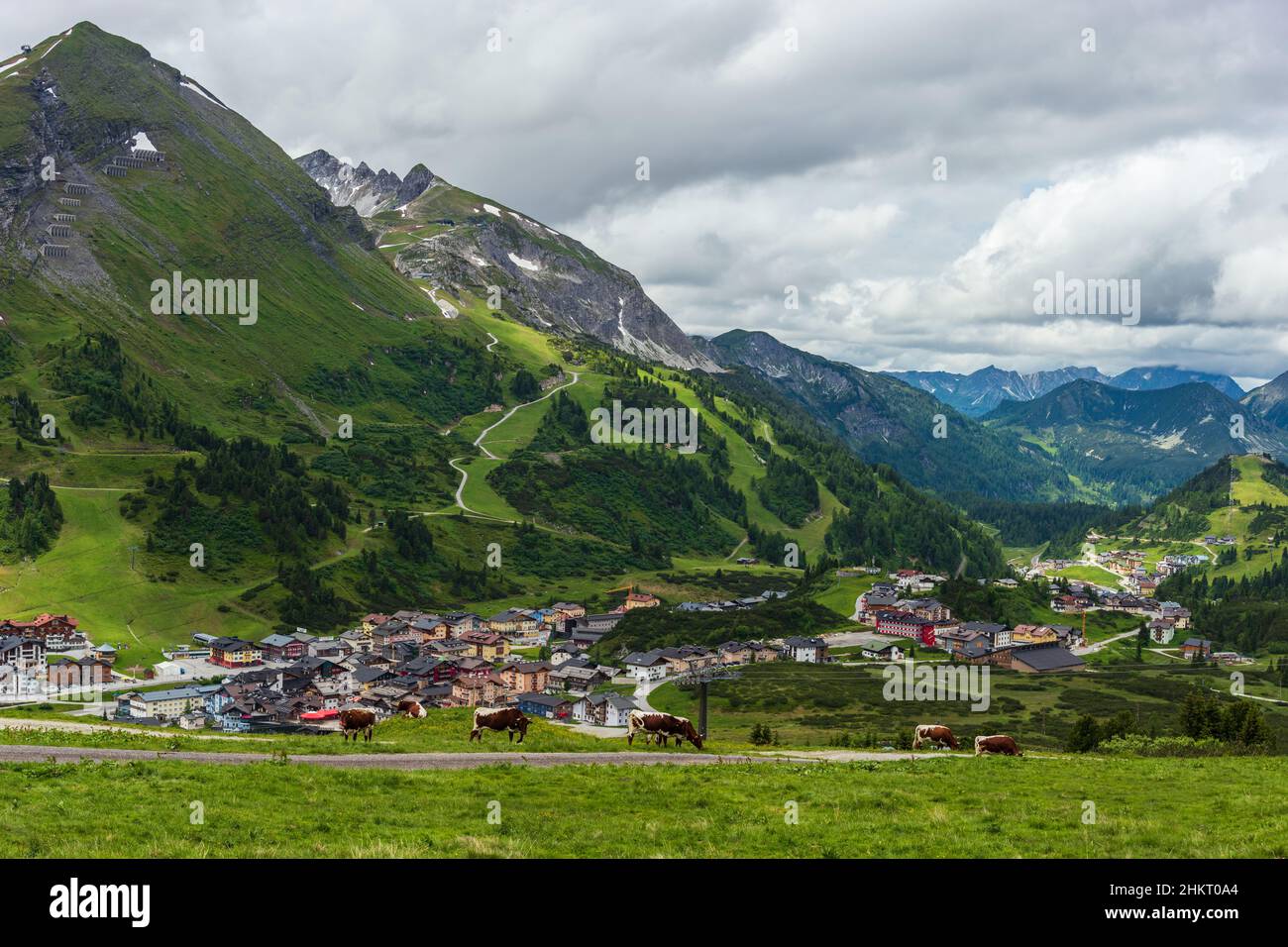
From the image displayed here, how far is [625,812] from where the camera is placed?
2534 cm

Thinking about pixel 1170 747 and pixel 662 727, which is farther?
pixel 1170 747

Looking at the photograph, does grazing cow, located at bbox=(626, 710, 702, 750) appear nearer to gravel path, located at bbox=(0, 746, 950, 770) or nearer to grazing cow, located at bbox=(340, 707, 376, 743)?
gravel path, located at bbox=(0, 746, 950, 770)

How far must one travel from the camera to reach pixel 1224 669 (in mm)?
193875

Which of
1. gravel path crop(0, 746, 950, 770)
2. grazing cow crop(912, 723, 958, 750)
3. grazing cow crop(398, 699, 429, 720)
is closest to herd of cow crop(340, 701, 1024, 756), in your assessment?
grazing cow crop(912, 723, 958, 750)

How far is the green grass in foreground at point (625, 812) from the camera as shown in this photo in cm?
1988

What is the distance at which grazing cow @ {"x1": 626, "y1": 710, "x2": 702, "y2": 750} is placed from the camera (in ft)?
155

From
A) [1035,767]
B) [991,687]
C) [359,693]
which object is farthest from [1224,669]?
[1035,767]

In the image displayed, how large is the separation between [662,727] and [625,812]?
883 inches

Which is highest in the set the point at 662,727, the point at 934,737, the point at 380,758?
the point at 380,758

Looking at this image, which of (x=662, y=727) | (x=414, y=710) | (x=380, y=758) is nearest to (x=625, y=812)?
(x=380, y=758)

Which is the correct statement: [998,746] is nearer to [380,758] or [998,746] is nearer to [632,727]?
[632,727]
